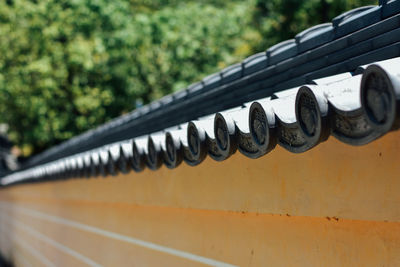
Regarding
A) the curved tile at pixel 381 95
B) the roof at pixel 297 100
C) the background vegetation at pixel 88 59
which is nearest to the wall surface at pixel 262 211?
the roof at pixel 297 100

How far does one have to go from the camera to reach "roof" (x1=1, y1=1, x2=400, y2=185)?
160 cm

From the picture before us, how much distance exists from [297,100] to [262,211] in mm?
1096

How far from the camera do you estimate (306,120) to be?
6.20 ft

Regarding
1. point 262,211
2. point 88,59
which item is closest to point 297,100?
point 262,211

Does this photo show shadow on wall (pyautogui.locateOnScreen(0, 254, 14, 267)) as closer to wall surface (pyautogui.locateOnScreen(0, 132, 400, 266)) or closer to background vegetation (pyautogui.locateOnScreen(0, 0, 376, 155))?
background vegetation (pyautogui.locateOnScreen(0, 0, 376, 155))

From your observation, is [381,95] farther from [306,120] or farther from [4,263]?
[4,263]

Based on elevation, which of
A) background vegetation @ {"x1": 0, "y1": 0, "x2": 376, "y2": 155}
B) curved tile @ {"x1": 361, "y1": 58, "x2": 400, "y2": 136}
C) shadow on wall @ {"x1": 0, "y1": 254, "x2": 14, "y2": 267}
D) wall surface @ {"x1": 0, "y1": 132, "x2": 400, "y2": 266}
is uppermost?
background vegetation @ {"x1": 0, "y1": 0, "x2": 376, "y2": 155}

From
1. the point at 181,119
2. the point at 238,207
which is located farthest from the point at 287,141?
the point at 181,119

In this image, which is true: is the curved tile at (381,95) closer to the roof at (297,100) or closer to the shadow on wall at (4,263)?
the roof at (297,100)

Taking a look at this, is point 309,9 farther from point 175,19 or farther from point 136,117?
point 136,117

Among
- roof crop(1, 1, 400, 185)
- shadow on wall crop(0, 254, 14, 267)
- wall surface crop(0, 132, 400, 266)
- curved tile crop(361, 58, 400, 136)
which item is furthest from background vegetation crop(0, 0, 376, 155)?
curved tile crop(361, 58, 400, 136)

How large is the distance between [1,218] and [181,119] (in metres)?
16.9

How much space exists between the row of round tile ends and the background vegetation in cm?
1835

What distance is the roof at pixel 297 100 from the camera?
5.24 feet
